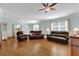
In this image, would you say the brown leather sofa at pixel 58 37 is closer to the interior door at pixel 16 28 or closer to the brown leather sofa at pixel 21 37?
the brown leather sofa at pixel 21 37

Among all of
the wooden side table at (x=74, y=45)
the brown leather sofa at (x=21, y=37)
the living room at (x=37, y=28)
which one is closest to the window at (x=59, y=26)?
the living room at (x=37, y=28)

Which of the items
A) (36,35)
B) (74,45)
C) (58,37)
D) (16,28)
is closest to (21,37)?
(16,28)

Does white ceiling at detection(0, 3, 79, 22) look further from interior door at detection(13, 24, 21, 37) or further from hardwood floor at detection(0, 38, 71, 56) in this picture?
hardwood floor at detection(0, 38, 71, 56)

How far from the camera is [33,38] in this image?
9.87 feet

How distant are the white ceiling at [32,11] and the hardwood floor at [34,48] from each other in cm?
55

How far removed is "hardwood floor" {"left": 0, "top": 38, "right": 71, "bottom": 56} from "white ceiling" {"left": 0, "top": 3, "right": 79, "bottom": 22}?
0.55 metres

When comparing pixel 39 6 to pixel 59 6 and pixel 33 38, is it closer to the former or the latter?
pixel 59 6

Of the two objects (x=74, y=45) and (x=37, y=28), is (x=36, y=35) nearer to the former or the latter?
(x=37, y=28)

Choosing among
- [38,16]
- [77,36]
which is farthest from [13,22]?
[77,36]

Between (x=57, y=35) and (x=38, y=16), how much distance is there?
0.64m

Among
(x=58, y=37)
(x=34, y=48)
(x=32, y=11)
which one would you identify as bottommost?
(x=34, y=48)

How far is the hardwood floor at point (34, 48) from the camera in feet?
9.18

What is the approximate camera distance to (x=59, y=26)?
296 cm

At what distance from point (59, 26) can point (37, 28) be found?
527 millimetres
